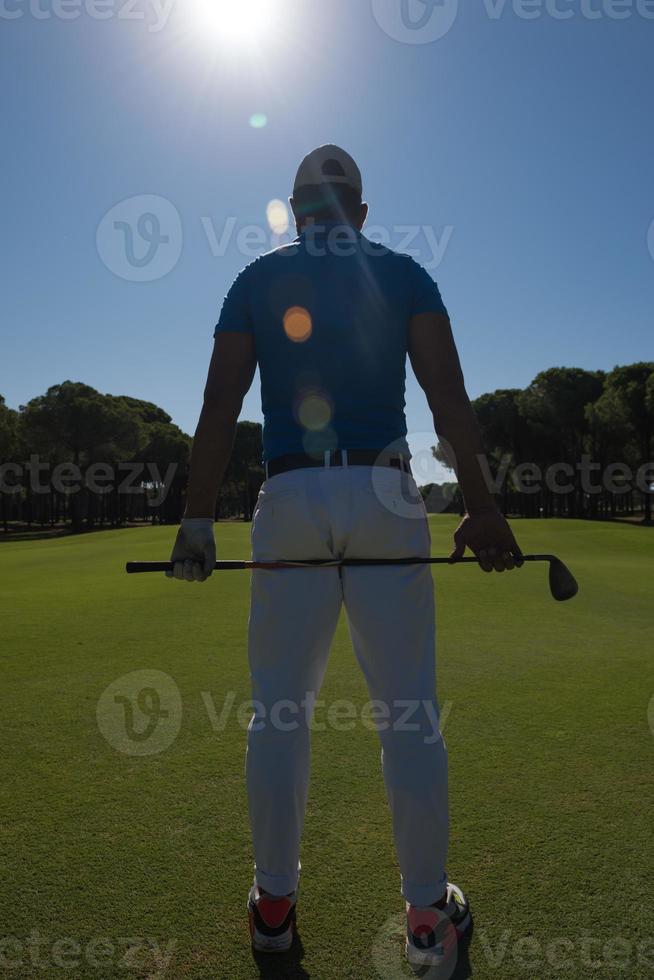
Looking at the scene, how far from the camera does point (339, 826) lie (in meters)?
3.27

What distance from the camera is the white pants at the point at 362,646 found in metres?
2.53

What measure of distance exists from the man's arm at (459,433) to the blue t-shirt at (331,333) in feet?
0.26

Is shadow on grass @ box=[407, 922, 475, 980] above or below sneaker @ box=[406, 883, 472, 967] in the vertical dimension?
below

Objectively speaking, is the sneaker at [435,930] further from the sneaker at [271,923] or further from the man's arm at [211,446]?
the man's arm at [211,446]

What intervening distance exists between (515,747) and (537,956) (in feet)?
6.55

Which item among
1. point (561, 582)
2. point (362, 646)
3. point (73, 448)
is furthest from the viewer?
point (73, 448)

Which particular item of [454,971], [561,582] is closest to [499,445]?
[561,582]

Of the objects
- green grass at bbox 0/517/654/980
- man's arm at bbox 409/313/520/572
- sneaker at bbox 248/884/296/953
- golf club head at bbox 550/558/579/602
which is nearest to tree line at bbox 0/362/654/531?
green grass at bbox 0/517/654/980

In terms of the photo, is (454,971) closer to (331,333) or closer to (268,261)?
(331,333)

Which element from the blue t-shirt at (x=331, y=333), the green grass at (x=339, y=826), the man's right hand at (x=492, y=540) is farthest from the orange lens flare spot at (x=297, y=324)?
the green grass at (x=339, y=826)

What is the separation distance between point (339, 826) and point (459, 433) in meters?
1.96

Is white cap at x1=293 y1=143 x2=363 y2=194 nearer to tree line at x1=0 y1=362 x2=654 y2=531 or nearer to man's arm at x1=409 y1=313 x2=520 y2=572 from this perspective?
man's arm at x1=409 y1=313 x2=520 y2=572

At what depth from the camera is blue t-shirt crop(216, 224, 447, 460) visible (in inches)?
106

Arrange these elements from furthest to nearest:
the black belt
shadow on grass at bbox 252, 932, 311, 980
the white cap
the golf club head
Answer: the golf club head < the white cap < the black belt < shadow on grass at bbox 252, 932, 311, 980
